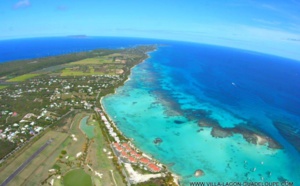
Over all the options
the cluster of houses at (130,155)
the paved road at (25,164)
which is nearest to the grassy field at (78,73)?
the paved road at (25,164)

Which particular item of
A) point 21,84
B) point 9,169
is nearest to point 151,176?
point 9,169

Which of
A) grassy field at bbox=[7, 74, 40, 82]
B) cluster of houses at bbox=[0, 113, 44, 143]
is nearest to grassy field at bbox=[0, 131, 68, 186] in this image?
cluster of houses at bbox=[0, 113, 44, 143]

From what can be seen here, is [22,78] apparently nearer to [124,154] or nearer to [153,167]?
[124,154]

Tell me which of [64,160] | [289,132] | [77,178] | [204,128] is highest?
[289,132]

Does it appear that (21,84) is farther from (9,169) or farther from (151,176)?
(151,176)

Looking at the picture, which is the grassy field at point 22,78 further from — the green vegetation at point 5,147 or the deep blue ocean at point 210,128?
the green vegetation at point 5,147

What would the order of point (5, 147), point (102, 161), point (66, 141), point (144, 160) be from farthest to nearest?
point (66, 141)
point (5, 147)
point (144, 160)
point (102, 161)

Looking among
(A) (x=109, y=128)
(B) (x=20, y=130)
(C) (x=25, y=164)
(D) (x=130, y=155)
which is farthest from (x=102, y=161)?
(B) (x=20, y=130)

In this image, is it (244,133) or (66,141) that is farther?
(244,133)
